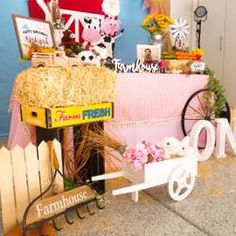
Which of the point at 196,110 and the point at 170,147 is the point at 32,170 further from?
the point at 196,110

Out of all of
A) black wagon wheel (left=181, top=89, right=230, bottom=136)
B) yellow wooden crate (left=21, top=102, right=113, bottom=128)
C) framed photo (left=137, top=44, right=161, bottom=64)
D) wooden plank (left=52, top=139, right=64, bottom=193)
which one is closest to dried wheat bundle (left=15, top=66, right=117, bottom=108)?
yellow wooden crate (left=21, top=102, right=113, bottom=128)

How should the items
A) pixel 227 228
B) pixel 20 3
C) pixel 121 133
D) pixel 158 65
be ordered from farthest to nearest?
1. pixel 20 3
2. pixel 158 65
3. pixel 121 133
4. pixel 227 228

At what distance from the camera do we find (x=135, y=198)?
1319 mm

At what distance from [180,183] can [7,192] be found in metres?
0.72

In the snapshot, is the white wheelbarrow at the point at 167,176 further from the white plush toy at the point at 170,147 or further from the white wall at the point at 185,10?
the white wall at the point at 185,10

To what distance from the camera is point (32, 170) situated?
111 centimetres

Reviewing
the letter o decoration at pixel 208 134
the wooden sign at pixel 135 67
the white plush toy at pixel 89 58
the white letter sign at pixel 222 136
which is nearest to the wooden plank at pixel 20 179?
the white plush toy at pixel 89 58

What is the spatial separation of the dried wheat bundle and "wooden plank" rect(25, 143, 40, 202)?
6.6 inches

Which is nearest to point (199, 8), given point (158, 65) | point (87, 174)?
point (158, 65)

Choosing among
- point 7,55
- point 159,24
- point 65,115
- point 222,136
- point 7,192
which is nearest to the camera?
point 7,192

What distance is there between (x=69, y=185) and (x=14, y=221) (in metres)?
0.28

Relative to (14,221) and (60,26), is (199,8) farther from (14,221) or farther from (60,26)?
(14,221)

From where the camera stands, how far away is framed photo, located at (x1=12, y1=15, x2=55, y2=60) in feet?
5.24

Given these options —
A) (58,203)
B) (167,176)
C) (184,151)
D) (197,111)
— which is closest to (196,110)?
(197,111)
